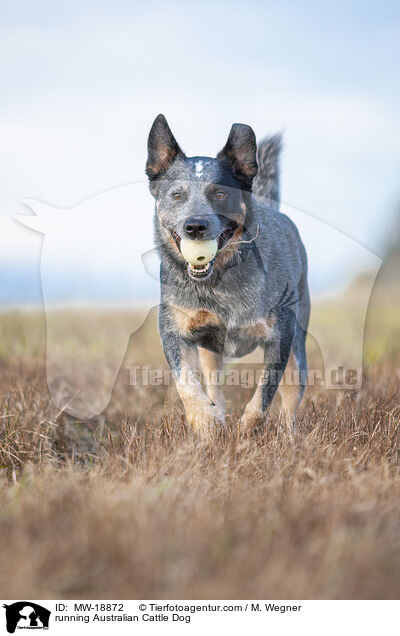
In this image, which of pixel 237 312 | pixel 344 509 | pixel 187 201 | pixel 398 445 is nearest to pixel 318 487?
pixel 344 509

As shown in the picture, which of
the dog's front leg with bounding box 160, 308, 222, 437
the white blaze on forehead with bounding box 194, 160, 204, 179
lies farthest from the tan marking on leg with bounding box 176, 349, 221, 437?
the white blaze on forehead with bounding box 194, 160, 204, 179

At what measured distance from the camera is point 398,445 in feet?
12.3

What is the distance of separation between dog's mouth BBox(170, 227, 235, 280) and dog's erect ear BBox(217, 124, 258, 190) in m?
0.38

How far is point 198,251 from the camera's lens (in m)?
3.78

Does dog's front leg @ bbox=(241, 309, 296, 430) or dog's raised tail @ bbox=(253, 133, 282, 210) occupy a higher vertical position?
dog's raised tail @ bbox=(253, 133, 282, 210)

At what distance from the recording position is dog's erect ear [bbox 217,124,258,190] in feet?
13.3

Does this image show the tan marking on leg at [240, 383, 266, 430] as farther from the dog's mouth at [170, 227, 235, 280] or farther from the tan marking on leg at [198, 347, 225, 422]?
the dog's mouth at [170, 227, 235, 280]

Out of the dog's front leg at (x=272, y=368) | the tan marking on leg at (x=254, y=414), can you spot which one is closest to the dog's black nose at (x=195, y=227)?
the dog's front leg at (x=272, y=368)

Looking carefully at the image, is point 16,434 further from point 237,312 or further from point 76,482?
point 237,312

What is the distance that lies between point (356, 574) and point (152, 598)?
677 mm

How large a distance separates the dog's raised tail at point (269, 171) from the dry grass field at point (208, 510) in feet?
5.52

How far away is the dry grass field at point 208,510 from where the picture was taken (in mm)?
2133

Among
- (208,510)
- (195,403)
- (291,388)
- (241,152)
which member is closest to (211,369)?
(291,388)

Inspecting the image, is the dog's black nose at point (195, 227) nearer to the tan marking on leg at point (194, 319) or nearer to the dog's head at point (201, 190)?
the dog's head at point (201, 190)
